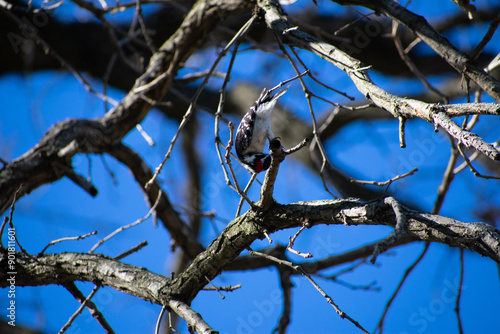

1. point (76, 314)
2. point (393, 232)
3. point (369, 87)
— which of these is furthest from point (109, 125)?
point (393, 232)

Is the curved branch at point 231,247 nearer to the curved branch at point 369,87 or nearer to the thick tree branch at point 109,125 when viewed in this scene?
the curved branch at point 369,87

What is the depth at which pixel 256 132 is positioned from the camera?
9.16ft

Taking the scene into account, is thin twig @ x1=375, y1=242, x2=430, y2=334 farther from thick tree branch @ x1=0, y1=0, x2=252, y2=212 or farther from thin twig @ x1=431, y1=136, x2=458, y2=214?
thick tree branch @ x1=0, y1=0, x2=252, y2=212

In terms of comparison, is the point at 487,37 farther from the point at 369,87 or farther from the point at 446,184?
the point at 446,184

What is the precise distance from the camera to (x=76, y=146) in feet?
7.99

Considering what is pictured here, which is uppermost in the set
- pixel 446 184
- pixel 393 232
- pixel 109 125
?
pixel 109 125

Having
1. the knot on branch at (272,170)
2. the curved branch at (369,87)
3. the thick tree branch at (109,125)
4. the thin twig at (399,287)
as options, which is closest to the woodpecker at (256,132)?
the thick tree branch at (109,125)

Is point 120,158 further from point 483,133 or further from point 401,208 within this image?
point 483,133

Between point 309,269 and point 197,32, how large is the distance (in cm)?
171

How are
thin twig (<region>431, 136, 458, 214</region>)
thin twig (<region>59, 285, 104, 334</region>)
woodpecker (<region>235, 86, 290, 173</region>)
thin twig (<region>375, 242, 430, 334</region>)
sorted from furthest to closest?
woodpecker (<region>235, 86, 290, 173</region>) → thin twig (<region>431, 136, 458, 214</region>) → thin twig (<region>375, 242, 430, 334</region>) → thin twig (<region>59, 285, 104, 334</region>)

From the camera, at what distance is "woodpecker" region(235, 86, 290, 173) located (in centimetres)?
269

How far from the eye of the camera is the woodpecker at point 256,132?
269 centimetres

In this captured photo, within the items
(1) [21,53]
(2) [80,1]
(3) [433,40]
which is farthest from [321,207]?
(1) [21,53]

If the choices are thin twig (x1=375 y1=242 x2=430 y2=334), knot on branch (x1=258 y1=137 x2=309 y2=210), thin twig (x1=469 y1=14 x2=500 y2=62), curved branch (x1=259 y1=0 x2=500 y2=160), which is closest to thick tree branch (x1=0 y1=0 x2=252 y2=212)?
curved branch (x1=259 y1=0 x2=500 y2=160)
